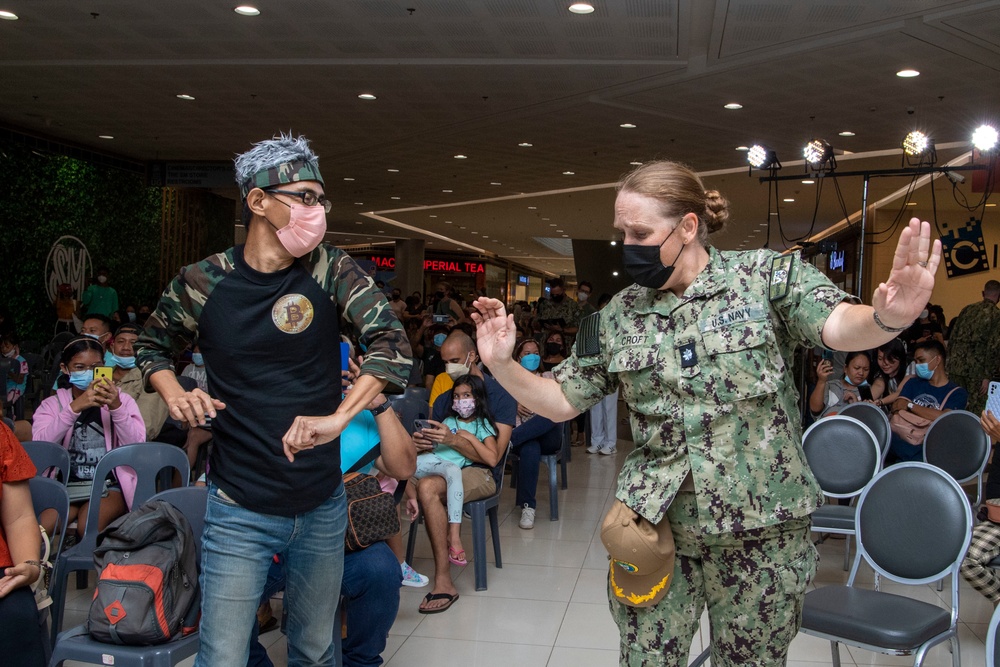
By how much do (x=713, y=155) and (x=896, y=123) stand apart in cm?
293

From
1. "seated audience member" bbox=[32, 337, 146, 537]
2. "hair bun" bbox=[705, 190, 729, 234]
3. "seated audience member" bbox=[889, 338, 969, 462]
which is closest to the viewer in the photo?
"hair bun" bbox=[705, 190, 729, 234]

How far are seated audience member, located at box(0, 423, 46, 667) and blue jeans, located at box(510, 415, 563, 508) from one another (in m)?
3.71

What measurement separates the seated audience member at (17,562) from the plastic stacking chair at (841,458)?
11.1ft

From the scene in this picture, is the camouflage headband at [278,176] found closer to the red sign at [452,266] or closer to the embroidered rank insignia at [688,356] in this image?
the embroidered rank insignia at [688,356]

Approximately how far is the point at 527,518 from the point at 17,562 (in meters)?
3.83

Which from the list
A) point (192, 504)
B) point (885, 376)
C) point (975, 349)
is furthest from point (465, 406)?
point (975, 349)

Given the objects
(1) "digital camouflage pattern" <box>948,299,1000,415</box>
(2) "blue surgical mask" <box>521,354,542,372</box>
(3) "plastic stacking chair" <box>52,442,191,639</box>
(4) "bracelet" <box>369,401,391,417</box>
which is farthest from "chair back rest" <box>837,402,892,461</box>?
(3) "plastic stacking chair" <box>52,442,191,639</box>

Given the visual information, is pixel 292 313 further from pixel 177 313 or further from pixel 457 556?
pixel 457 556

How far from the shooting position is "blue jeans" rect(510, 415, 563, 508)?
5855 mm

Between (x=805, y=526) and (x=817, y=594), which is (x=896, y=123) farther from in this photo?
(x=805, y=526)

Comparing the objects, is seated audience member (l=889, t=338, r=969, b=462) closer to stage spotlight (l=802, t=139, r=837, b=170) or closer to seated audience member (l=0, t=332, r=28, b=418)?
stage spotlight (l=802, t=139, r=837, b=170)

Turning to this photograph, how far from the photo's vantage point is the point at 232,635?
200 cm

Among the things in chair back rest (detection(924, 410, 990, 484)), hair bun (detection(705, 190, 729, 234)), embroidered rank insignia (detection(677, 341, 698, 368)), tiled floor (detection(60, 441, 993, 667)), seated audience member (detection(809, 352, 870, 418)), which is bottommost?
tiled floor (detection(60, 441, 993, 667))

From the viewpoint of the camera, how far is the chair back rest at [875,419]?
512cm
